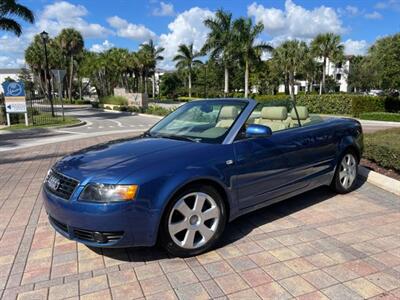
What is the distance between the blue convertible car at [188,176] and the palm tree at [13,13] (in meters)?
22.8

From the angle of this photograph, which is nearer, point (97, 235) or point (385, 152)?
point (97, 235)

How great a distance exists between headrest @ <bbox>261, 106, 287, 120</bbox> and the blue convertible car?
0.04 ft

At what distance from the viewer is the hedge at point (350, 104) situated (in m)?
24.2

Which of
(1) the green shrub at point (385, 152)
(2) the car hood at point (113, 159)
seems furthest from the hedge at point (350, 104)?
(2) the car hood at point (113, 159)

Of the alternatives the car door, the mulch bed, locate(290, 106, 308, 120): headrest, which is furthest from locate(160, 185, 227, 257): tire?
the mulch bed

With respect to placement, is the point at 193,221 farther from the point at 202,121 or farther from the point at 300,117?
the point at 300,117

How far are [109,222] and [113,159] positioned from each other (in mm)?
641

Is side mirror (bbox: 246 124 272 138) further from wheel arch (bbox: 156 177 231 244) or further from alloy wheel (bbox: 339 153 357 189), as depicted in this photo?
alloy wheel (bbox: 339 153 357 189)

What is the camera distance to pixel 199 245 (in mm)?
3436

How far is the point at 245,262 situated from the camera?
3.32 m

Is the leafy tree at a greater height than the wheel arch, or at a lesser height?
greater

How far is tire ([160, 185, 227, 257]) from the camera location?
10.5 feet

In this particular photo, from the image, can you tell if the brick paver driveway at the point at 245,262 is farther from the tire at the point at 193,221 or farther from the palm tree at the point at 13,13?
the palm tree at the point at 13,13

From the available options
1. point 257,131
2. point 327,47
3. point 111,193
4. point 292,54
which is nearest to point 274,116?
point 257,131
